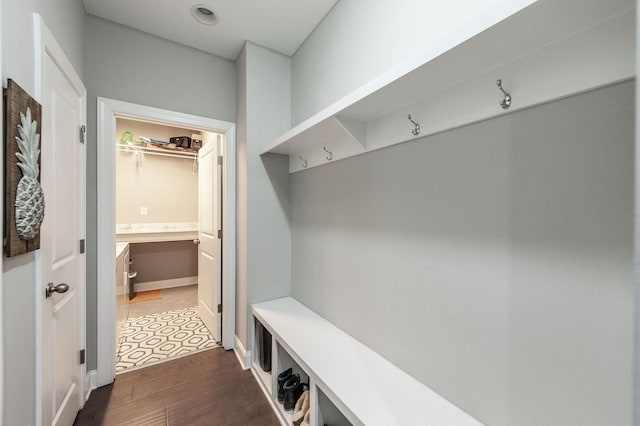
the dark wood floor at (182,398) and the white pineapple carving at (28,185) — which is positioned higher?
the white pineapple carving at (28,185)

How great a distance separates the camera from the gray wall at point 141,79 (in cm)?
190

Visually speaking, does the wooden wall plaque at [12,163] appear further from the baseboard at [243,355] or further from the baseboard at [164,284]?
the baseboard at [164,284]

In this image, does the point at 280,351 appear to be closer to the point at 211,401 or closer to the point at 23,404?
the point at 211,401

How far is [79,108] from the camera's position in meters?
1.72

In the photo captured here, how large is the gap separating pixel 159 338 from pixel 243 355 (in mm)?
1054

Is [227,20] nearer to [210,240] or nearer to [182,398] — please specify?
[210,240]

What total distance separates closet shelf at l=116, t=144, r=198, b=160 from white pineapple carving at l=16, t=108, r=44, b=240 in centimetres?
328

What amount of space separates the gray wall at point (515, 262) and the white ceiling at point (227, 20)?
125cm

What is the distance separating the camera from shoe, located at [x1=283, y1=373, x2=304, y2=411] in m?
1.62

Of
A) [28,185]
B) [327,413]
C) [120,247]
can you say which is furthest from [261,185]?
[120,247]

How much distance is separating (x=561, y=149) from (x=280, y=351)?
180cm

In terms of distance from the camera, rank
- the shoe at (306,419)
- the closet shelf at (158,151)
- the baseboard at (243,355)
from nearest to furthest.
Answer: the shoe at (306,419)
the baseboard at (243,355)
the closet shelf at (158,151)

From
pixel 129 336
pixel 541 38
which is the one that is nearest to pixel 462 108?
pixel 541 38

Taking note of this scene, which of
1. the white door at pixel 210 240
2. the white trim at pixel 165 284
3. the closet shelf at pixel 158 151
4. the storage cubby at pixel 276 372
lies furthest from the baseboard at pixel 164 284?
the storage cubby at pixel 276 372
